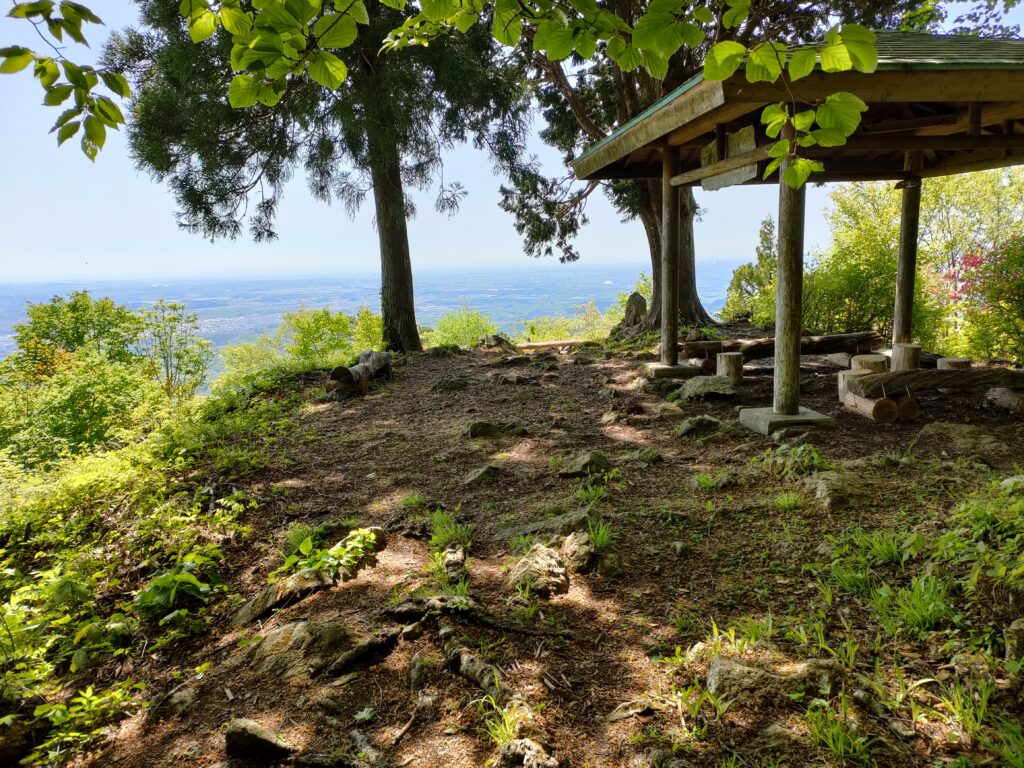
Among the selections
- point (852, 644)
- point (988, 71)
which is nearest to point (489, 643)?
point (852, 644)

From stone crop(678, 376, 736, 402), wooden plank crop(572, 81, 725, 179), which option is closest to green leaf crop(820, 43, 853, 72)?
wooden plank crop(572, 81, 725, 179)

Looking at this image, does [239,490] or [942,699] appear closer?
[942,699]

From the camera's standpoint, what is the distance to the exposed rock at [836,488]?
332cm

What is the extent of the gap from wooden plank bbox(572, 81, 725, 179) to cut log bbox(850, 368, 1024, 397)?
Answer: 9.08 feet

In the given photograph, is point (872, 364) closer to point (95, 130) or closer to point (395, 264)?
point (95, 130)

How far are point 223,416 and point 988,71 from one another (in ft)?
25.2

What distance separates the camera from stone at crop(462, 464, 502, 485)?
465 cm

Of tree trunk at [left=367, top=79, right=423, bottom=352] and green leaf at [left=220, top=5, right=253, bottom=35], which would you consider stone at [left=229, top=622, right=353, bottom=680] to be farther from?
tree trunk at [left=367, top=79, right=423, bottom=352]

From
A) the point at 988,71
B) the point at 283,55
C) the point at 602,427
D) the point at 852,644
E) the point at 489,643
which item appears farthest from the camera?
Answer: the point at 602,427

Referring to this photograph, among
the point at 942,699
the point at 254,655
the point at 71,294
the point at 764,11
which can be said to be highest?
the point at 764,11

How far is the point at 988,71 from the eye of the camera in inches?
172

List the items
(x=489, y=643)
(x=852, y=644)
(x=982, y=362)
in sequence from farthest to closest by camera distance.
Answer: (x=982, y=362) → (x=489, y=643) → (x=852, y=644)

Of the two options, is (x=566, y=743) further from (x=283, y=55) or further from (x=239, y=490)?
(x=239, y=490)

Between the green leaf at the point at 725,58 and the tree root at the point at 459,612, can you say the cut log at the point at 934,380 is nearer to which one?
the tree root at the point at 459,612
